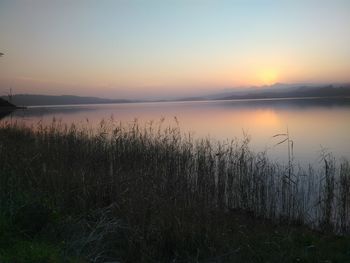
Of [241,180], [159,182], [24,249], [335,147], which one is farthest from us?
[335,147]

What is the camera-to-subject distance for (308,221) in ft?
30.2

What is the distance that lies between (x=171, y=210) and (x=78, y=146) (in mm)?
7881

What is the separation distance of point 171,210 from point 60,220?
1.75 meters

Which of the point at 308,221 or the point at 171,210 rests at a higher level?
the point at 171,210

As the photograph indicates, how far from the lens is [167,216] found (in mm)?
5988

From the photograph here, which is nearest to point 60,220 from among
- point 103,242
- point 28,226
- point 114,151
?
point 28,226

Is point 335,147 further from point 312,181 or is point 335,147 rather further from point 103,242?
point 103,242

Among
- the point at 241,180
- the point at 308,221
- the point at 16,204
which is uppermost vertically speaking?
the point at 16,204

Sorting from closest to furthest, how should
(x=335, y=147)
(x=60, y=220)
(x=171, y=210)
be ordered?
1. (x=60, y=220)
2. (x=171, y=210)
3. (x=335, y=147)

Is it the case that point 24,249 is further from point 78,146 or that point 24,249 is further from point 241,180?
point 78,146

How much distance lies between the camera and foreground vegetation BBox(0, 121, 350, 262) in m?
5.32

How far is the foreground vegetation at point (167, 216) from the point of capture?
532cm

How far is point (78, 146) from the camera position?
1330cm

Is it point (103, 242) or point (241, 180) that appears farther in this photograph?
point (241, 180)
